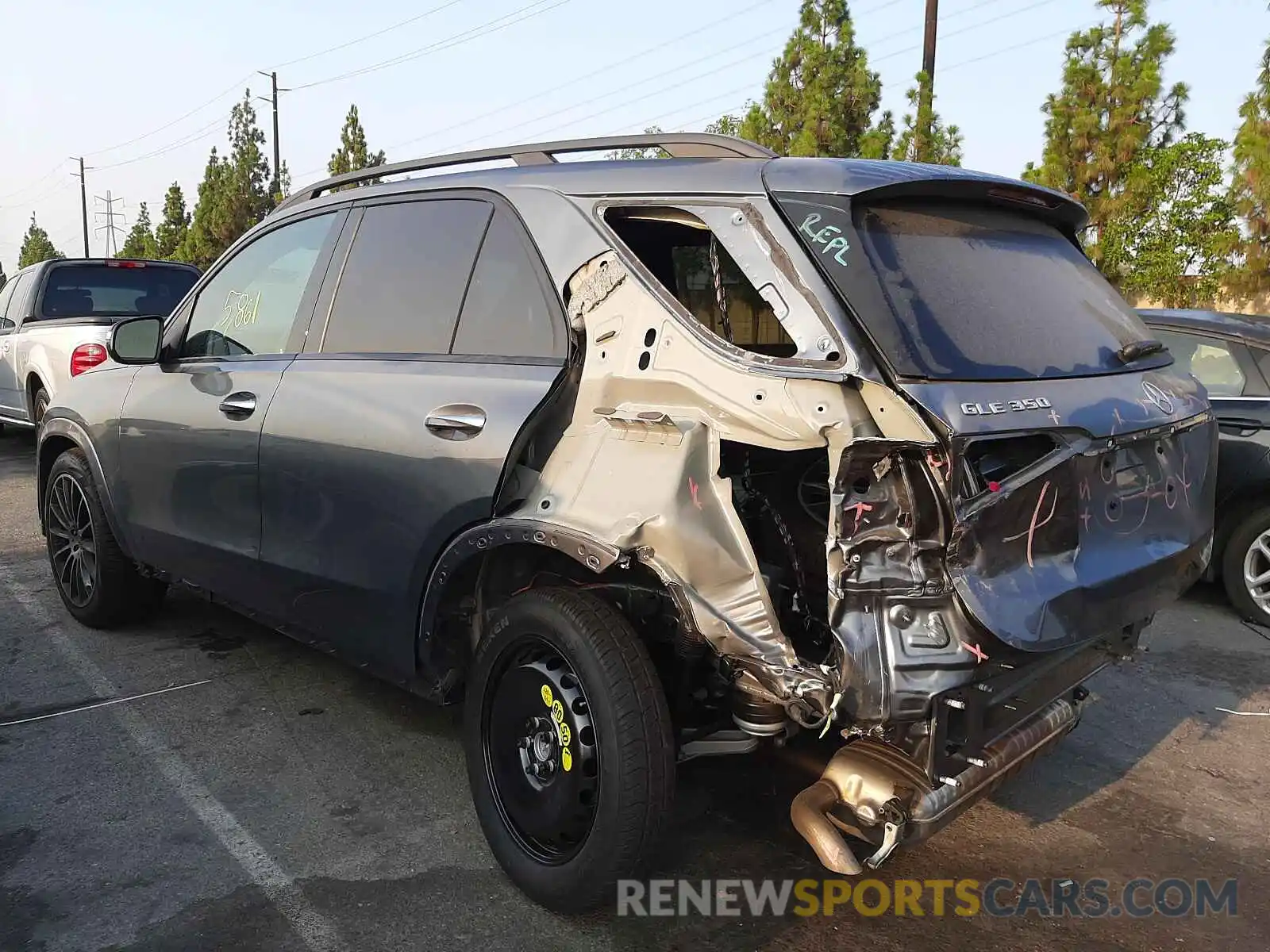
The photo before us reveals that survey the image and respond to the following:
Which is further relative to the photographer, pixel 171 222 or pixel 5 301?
pixel 171 222

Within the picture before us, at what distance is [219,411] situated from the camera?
3941 millimetres

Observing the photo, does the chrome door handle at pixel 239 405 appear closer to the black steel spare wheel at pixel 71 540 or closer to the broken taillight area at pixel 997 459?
the black steel spare wheel at pixel 71 540

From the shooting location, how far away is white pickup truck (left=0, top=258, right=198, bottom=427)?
9188 mm

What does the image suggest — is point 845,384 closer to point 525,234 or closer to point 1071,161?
point 525,234

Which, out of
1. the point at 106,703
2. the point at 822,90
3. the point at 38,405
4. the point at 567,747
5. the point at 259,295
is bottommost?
the point at 106,703

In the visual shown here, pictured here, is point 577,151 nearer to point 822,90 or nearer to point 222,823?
point 222,823

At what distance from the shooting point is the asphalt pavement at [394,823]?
106 inches

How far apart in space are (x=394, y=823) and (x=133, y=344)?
2.52 metres

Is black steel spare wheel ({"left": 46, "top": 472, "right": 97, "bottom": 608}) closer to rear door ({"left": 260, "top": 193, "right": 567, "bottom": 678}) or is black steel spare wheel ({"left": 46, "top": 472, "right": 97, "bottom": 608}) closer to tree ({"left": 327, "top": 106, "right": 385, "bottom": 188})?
rear door ({"left": 260, "top": 193, "right": 567, "bottom": 678})

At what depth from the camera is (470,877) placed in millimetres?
2916

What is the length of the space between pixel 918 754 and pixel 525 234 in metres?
1.84

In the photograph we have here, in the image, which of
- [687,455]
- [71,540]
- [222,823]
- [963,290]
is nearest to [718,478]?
[687,455]

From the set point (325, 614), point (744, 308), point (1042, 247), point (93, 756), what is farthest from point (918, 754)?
point (93, 756)

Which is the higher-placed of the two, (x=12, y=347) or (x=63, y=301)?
(x=63, y=301)
